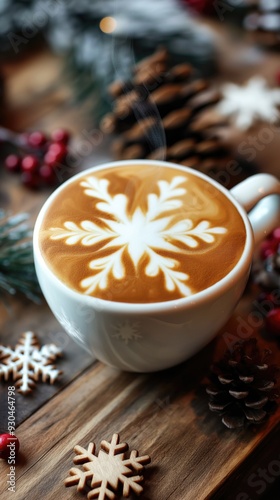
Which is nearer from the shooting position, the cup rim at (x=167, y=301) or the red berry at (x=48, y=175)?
the cup rim at (x=167, y=301)

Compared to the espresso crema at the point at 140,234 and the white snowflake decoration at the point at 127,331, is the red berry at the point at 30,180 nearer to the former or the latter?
the espresso crema at the point at 140,234

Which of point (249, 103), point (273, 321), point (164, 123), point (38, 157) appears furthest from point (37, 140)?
point (273, 321)

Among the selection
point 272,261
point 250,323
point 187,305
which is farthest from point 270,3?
point 187,305

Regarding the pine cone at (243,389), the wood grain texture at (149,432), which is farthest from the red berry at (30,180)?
the pine cone at (243,389)

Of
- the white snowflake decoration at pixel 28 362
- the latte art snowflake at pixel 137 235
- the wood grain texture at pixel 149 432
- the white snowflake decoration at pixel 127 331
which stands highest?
the latte art snowflake at pixel 137 235

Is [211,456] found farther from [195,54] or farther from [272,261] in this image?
[195,54]

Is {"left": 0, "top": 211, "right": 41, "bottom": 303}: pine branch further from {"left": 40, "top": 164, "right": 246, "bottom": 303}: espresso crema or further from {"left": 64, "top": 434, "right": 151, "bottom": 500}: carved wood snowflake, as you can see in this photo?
{"left": 64, "top": 434, "right": 151, "bottom": 500}: carved wood snowflake
